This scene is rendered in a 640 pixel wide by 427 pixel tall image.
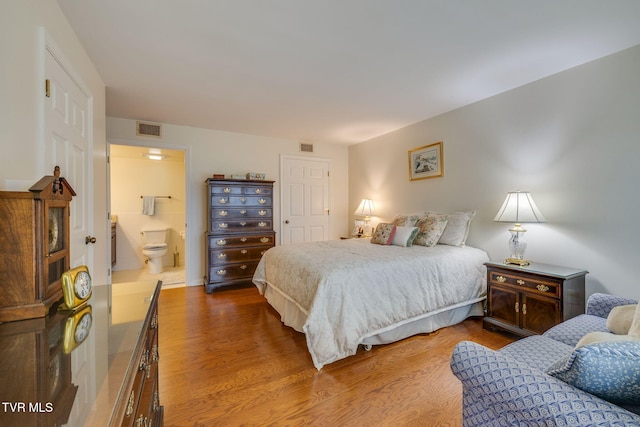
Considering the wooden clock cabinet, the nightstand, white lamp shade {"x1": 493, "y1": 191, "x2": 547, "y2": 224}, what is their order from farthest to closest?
white lamp shade {"x1": 493, "y1": 191, "x2": 547, "y2": 224}, the nightstand, the wooden clock cabinet

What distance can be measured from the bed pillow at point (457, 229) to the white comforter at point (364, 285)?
0.14 m

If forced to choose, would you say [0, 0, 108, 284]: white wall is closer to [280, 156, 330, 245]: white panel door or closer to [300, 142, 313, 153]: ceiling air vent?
[280, 156, 330, 245]: white panel door

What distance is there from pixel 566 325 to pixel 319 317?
1.59 meters

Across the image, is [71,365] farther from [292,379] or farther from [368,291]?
[368,291]

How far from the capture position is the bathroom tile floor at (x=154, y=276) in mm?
4391

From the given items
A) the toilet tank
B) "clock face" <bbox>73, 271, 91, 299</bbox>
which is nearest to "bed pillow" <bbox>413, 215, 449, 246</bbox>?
"clock face" <bbox>73, 271, 91, 299</bbox>

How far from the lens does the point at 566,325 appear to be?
5.44ft

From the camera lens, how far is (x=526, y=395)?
87 centimetres

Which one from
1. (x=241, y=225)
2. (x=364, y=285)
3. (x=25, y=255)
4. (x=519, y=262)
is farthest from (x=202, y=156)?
(x=519, y=262)

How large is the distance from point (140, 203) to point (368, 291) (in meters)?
5.21

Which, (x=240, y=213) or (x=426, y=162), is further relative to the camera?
(x=240, y=213)

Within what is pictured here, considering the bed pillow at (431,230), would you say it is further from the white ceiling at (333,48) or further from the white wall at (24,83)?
the white wall at (24,83)

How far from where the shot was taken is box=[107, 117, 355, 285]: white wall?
3893mm

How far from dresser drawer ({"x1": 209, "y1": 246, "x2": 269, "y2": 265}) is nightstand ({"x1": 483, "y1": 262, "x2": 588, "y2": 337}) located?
3.08 m
